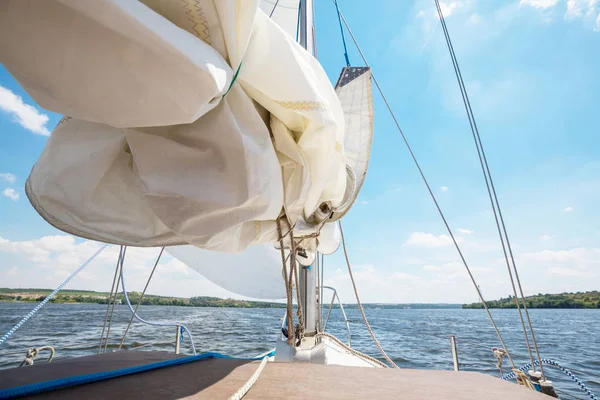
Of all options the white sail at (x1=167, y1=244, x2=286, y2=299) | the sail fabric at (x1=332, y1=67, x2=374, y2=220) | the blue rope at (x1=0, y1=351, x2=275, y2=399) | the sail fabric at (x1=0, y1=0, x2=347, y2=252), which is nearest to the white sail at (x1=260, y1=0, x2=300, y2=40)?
the sail fabric at (x1=332, y1=67, x2=374, y2=220)

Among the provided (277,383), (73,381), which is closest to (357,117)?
(277,383)

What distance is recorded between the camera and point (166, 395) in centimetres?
52

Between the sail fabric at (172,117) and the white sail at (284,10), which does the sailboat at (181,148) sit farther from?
the white sail at (284,10)

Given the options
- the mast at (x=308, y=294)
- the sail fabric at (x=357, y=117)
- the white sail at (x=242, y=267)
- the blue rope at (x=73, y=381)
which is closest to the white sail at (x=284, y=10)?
the mast at (x=308, y=294)

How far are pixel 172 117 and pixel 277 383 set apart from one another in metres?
0.56

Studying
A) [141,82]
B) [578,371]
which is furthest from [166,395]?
[578,371]

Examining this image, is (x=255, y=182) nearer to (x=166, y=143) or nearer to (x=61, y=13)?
(x=166, y=143)

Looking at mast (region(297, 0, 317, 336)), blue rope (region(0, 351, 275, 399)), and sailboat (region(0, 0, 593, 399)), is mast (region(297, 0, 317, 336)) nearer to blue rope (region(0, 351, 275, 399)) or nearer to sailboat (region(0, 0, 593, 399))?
sailboat (region(0, 0, 593, 399))

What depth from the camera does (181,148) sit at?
634mm

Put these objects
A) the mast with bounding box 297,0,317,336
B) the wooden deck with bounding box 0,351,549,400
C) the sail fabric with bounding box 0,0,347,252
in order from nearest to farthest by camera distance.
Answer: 1. the sail fabric with bounding box 0,0,347,252
2. the wooden deck with bounding box 0,351,549,400
3. the mast with bounding box 297,0,317,336

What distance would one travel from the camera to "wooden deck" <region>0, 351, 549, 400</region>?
53 cm

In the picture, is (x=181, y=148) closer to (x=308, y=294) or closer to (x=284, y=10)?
(x=308, y=294)

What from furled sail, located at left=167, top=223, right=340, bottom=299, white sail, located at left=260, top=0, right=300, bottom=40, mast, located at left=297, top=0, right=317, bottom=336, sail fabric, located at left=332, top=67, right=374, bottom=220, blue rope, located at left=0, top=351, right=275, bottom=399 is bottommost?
blue rope, located at left=0, top=351, right=275, bottom=399

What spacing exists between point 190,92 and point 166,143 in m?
0.20
